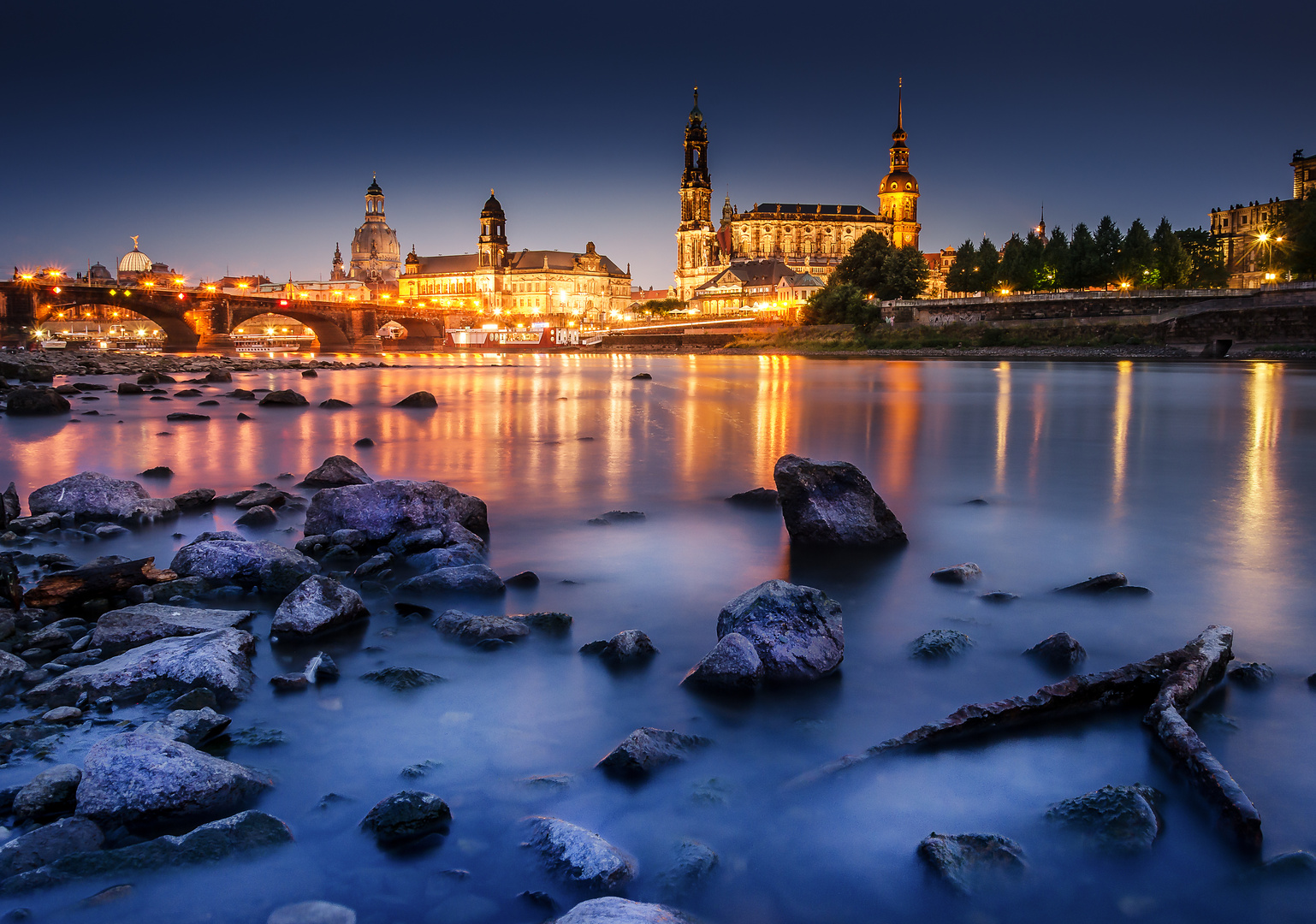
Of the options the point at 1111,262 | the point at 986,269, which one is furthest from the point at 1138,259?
the point at 986,269

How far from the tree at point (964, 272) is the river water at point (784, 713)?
3502 inches

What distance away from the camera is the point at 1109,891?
2984mm

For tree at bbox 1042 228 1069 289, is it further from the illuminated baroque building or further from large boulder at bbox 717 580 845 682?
large boulder at bbox 717 580 845 682

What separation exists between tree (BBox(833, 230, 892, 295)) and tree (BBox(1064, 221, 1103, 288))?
1767 centimetres

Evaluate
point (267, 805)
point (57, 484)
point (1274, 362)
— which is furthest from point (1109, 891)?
point (1274, 362)

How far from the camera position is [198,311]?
3526 inches

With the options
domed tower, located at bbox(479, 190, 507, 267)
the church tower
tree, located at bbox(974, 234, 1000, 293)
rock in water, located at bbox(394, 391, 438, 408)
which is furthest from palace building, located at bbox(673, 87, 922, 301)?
rock in water, located at bbox(394, 391, 438, 408)

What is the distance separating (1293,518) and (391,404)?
74.4ft

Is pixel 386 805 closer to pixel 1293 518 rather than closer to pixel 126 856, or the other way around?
pixel 126 856

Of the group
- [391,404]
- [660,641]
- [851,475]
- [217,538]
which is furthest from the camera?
[391,404]

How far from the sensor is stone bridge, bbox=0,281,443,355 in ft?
248

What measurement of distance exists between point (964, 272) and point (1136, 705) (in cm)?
10052

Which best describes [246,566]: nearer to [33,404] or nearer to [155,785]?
[155,785]

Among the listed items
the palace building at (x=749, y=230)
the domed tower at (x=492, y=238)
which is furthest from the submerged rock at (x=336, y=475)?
the domed tower at (x=492, y=238)
